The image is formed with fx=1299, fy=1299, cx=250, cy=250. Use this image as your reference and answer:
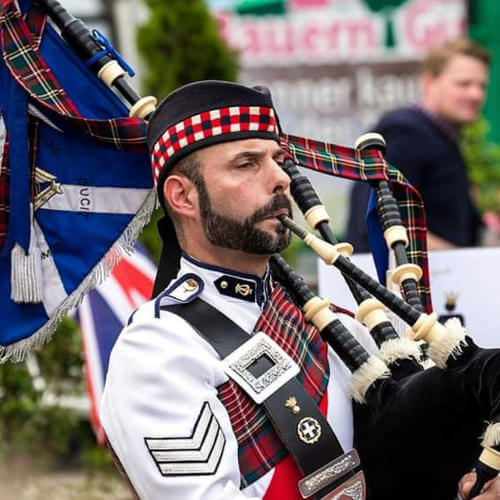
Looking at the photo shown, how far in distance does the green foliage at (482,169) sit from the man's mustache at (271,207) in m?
5.59

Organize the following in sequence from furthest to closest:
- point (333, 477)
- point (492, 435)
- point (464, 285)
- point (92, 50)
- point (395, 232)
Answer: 1. point (464, 285)
2. point (92, 50)
3. point (395, 232)
4. point (333, 477)
5. point (492, 435)

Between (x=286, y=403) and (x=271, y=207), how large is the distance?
1.37 feet

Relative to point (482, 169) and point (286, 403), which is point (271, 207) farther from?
point (482, 169)

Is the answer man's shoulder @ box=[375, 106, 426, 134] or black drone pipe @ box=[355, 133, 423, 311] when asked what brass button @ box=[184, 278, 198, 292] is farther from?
man's shoulder @ box=[375, 106, 426, 134]

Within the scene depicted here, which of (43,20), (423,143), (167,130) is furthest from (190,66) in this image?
(167,130)

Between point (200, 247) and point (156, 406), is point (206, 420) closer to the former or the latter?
point (156, 406)

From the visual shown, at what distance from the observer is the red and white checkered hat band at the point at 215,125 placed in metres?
2.81

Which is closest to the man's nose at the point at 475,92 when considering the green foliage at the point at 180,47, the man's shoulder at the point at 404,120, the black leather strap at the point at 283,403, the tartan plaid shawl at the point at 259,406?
the man's shoulder at the point at 404,120

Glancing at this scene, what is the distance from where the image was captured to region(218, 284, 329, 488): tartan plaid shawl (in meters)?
2.70

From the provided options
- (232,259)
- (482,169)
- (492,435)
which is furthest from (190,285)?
(482,169)

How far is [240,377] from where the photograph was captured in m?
2.71

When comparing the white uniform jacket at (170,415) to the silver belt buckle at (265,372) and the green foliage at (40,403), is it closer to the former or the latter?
the silver belt buckle at (265,372)

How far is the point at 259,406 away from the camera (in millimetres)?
2725

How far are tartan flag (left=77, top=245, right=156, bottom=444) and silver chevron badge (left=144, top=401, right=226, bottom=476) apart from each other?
2303 mm
